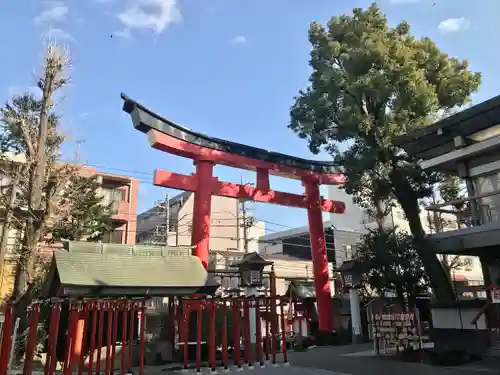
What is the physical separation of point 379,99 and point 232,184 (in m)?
7.22

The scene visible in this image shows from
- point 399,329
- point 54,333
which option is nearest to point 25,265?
point 54,333

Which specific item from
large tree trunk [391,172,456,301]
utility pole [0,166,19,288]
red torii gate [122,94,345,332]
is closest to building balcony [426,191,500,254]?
large tree trunk [391,172,456,301]

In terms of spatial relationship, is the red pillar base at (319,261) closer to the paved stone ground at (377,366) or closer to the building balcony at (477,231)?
the paved stone ground at (377,366)

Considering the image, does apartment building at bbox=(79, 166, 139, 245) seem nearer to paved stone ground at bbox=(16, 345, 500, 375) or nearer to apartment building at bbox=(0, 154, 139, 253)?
apartment building at bbox=(0, 154, 139, 253)

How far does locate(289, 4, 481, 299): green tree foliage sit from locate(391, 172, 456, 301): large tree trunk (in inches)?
1.3

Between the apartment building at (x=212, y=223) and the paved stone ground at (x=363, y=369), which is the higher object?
the apartment building at (x=212, y=223)

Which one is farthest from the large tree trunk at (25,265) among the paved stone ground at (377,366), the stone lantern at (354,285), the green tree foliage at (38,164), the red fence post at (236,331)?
the stone lantern at (354,285)

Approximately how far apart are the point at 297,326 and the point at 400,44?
49.4 feet

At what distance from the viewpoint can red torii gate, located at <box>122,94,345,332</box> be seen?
54.7 ft

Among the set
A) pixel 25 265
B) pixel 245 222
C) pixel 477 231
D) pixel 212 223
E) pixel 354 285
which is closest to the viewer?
pixel 25 265

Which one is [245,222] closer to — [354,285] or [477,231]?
[354,285]

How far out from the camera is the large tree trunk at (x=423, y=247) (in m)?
14.3

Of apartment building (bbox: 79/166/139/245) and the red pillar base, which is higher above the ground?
apartment building (bbox: 79/166/139/245)

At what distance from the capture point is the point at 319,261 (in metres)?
21.2
